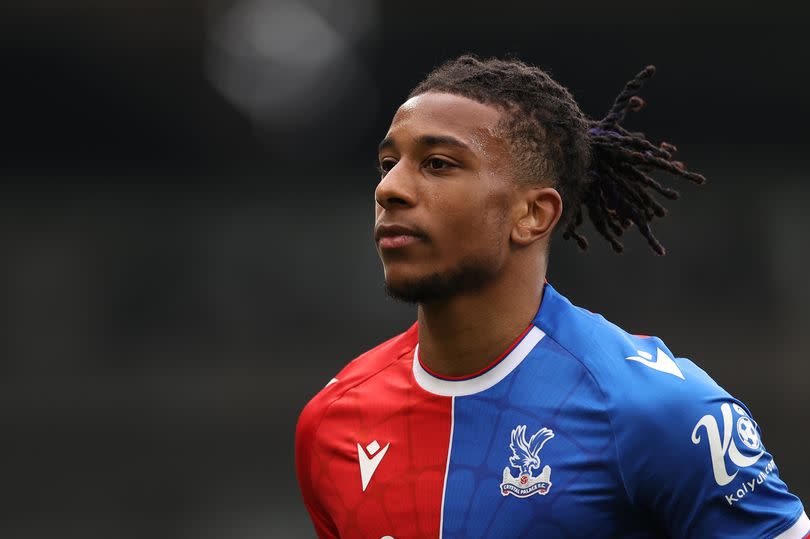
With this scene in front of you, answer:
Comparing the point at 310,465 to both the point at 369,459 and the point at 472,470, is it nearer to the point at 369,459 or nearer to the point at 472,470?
the point at 369,459

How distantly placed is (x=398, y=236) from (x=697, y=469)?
3.06ft

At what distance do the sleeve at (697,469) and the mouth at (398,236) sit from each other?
2.19 feet

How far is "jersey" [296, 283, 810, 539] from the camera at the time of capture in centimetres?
265

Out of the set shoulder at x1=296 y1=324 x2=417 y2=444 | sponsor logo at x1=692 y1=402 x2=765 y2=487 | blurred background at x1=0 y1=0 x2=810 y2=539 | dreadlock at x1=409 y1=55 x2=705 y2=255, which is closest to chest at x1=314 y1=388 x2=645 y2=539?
shoulder at x1=296 y1=324 x2=417 y2=444

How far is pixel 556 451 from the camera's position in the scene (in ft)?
9.16

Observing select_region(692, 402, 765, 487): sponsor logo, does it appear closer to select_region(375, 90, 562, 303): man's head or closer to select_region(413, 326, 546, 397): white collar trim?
select_region(413, 326, 546, 397): white collar trim

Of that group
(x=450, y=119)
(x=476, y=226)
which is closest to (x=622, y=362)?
(x=476, y=226)

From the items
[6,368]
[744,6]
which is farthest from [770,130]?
[6,368]

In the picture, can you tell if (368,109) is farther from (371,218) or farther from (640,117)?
(640,117)

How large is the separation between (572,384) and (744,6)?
35.7 ft

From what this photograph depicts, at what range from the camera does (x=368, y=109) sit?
→ 44.4 ft

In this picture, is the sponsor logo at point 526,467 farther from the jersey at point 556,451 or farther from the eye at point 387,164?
the eye at point 387,164

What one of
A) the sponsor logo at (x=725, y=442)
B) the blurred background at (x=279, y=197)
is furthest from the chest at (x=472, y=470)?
the blurred background at (x=279, y=197)

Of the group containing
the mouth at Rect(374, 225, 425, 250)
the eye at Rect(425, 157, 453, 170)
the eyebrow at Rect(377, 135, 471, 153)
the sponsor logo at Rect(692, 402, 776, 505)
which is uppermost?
the eyebrow at Rect(377, 135, 471, 153)
